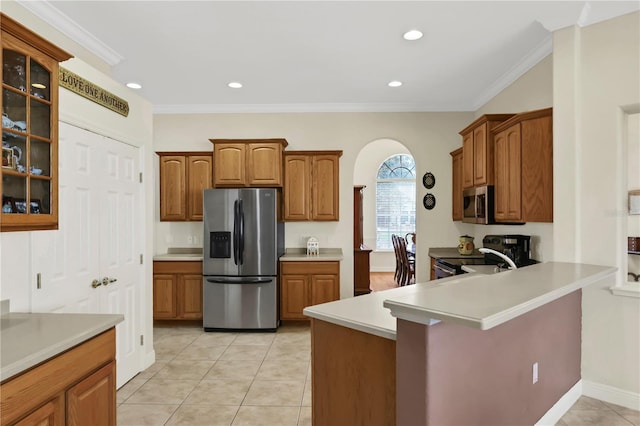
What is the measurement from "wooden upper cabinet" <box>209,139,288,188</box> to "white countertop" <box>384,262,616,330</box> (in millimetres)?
3219

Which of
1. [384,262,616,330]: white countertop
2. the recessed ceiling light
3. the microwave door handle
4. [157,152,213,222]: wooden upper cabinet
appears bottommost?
[384,262,616,330]: white countertop

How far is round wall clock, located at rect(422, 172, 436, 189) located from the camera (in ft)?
16.8

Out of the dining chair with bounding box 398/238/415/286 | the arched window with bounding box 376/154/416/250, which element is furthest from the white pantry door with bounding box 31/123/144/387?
the arched window with bounding box 376/154/416/250

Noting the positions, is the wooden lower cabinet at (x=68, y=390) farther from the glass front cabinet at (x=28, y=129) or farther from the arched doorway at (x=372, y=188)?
the arched doorway at (x=372, y=188)

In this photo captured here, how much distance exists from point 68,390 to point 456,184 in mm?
4607

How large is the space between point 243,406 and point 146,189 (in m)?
2.11

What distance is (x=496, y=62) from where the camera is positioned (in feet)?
12.0

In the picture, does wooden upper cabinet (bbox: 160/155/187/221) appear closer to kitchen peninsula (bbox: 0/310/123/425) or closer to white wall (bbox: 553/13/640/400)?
kitchen peninsula (bbox: 0/310/123/425)

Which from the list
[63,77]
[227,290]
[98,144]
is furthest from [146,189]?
[227,290]

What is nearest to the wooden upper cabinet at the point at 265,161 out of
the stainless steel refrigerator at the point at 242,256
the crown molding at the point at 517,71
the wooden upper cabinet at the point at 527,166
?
the stainless steel refrigerator at the point at 242,256

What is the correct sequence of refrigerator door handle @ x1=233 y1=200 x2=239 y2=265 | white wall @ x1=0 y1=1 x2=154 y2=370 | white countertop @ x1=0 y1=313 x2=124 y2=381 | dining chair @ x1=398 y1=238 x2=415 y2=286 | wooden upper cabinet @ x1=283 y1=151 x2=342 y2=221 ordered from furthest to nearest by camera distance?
dining chair @ x1=398 y1=238 x2=415 y2=286 → wooden upper cabinet @ x1=283 y1=151 x2=342 y2=221 → refrigerator door handle @ x1=233 y1=200 x2=239 y2=265 → white wall @ x1=0 y1=1 x2=154 y2=370 → white countertop @ x1=0 y1=313 x2=124 y2=381

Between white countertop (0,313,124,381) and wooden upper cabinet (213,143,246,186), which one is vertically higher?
wooden upper cabinet (213,143,246,186)

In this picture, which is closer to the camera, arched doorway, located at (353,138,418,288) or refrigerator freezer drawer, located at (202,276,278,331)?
refrigerator freezer drawer, located at (202,276,278,331)

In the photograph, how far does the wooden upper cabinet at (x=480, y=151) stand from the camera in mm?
3549
